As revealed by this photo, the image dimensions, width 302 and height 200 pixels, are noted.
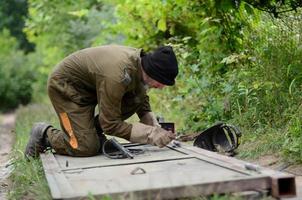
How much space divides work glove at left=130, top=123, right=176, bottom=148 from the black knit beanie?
18.0 inches

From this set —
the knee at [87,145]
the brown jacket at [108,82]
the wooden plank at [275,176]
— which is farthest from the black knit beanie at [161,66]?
the knee at [87,145]

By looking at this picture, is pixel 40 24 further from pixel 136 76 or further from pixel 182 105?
pixel 136 76

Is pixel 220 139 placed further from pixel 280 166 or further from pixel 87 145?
pixel 87 145

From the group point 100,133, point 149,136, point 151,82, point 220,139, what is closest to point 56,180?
point 149,136

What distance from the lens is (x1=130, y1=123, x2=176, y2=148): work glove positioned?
5.13 metres

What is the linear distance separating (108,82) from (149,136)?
60 cm

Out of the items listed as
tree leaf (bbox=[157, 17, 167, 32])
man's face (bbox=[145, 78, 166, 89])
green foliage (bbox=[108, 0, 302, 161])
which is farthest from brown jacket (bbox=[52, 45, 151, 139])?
tree leaf (bbox=[157, 17, 167, 32])

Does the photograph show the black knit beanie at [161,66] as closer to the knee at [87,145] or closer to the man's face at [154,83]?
the man's face at [154,83]

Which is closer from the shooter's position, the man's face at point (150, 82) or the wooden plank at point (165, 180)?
the wooden plank at point (165, 180)

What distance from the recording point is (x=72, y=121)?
5480 mm

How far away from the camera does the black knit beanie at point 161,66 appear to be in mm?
4949

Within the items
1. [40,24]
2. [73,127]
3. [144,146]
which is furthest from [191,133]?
[40,24]

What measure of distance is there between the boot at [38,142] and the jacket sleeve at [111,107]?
1017 mm

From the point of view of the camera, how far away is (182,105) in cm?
899
